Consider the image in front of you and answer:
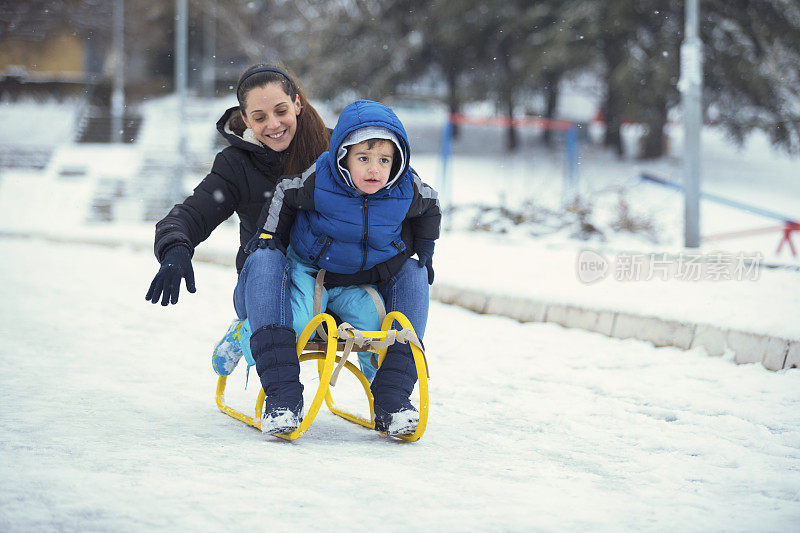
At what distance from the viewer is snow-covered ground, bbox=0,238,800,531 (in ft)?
8.38

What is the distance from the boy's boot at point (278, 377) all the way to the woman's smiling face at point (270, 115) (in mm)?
859

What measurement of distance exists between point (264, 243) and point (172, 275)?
34cm

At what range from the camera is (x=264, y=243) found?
135 inches

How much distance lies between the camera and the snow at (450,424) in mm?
2592

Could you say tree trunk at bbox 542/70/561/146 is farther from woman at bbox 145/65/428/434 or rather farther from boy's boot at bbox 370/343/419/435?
boy's boot at bbox 370/343/419/435

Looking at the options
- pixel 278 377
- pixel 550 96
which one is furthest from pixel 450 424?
pixel 550 96

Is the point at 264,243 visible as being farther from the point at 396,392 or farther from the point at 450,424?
the point at 450,424

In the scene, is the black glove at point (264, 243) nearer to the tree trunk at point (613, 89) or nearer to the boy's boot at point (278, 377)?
the boy's boot at point (278, 377)

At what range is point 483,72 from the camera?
23.1 meters

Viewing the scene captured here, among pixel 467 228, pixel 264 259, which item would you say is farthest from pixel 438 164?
pixel 264 259

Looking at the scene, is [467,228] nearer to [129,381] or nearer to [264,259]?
[129,381]

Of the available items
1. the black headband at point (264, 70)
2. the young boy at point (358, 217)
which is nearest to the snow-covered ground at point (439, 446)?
the young boy at point (358, 217)

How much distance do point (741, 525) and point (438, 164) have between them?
18766 millimetres

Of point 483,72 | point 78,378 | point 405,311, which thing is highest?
point 483,72
